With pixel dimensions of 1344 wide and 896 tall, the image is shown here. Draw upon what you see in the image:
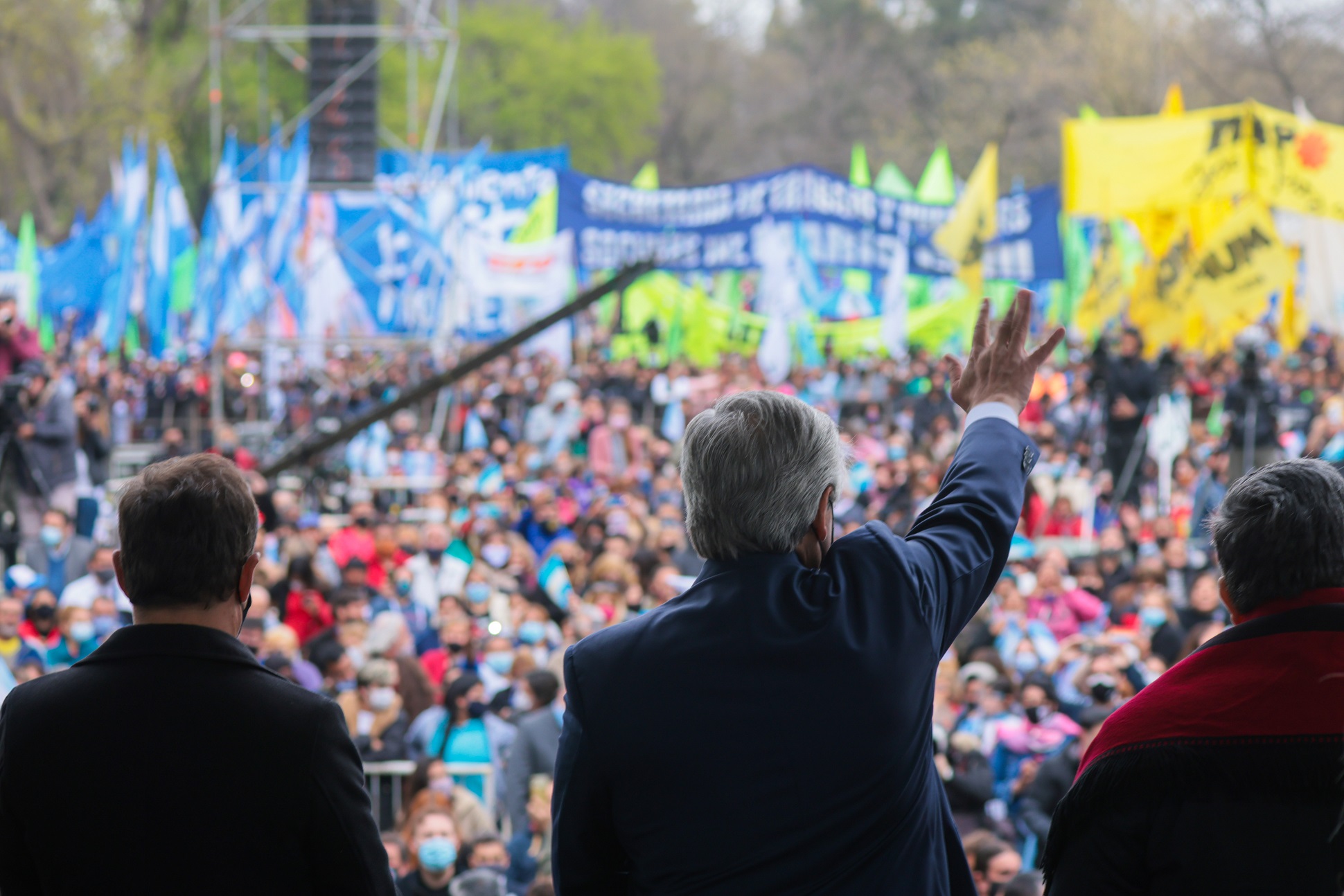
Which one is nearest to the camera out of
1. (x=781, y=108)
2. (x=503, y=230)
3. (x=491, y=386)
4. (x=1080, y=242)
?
(x=491, y=386)

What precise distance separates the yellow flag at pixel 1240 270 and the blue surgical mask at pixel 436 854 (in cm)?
993

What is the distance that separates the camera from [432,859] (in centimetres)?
560

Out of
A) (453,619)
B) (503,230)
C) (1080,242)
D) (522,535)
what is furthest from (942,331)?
(453,619)

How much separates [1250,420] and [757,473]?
1210 centimetres

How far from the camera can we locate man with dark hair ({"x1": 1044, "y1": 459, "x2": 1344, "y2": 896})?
5.91ft

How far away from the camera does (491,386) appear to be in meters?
19.0

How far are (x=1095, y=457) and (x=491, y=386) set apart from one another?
7.88 meters

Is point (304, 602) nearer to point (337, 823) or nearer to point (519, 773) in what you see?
point (519, 773)

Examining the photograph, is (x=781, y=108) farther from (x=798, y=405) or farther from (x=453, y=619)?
(x=798, y=405)

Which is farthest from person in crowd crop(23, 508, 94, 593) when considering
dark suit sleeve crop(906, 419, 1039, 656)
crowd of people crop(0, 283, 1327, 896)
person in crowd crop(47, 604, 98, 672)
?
dark suit sleeve crop(906, 419, 1039, 656)

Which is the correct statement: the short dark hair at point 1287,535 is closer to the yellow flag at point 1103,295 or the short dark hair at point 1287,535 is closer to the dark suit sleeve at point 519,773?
the dark suit sleeve at point 519,773

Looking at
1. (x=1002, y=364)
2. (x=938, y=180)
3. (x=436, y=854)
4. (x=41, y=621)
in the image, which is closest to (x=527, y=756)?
(x=436, y=854)

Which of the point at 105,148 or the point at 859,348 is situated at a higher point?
the point at 105,148

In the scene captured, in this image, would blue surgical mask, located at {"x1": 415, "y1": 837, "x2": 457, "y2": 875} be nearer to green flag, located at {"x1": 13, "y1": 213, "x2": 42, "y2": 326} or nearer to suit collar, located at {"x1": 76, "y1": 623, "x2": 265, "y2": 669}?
suit collar, located at {"x1": 76, "y1": 623, "x2": 265, "y2": 669}
